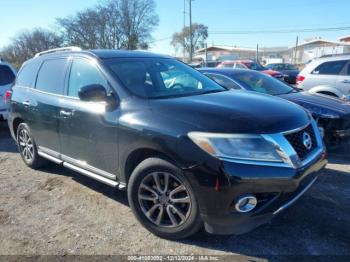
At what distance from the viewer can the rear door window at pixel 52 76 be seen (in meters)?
4.36

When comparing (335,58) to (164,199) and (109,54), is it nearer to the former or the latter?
(109,54)

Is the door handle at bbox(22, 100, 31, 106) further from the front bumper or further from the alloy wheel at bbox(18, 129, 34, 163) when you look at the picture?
the front bumper

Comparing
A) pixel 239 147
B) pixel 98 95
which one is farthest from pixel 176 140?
pixel 98 95

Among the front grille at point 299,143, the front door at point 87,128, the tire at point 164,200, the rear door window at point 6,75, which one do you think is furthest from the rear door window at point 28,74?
the front grille at point 299,143

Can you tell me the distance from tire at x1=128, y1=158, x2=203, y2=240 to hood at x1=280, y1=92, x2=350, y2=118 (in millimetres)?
3421

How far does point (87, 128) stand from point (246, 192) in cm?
192

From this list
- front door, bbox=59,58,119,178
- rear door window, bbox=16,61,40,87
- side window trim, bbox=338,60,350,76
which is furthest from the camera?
side window trim, bbox=338,60,350,76

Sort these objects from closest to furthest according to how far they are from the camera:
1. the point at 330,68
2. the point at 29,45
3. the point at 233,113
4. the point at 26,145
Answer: the point at 233,113
the point at 26,145
the point at 330,68
the point at 29,45

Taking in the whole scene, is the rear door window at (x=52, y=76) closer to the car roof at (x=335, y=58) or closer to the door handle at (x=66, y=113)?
the door handle at (x=66, y=113)

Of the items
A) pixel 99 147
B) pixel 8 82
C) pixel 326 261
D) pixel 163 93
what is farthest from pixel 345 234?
pixel 8 82

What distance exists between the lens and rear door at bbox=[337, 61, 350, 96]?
27.5ft

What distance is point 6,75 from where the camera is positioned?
27.9 feet

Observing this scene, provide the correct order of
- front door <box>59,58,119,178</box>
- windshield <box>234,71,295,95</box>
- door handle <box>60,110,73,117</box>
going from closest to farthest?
front door <box>59,58,119,178</box> < door handle <box>60,110,73,117</box> < windshield <box>234,71,295,95</box>

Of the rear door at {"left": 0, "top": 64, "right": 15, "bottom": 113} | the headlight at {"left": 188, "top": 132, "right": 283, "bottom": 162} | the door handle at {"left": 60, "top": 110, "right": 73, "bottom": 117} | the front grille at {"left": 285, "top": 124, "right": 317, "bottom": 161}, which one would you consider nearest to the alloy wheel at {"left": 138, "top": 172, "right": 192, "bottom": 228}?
the headlight at {"left": 188, "top": 132, "right": 283, "bottom": 162}
